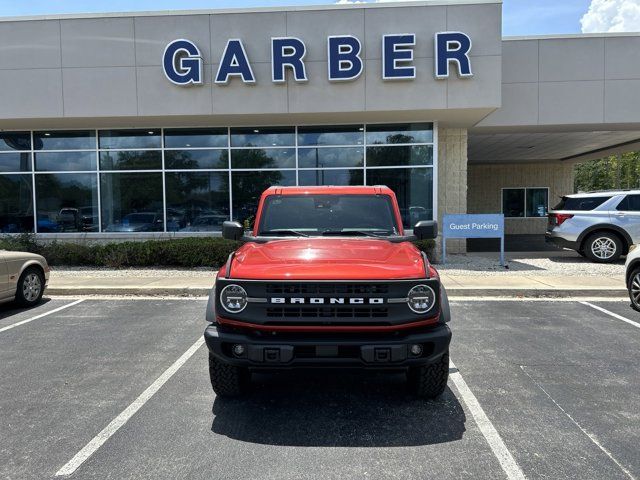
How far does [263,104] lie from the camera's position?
41.2ft

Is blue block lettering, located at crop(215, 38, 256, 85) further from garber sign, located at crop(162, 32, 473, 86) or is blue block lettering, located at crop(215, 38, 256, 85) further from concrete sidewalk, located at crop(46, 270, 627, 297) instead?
concrete sidewalk, located at crop(46, 270, 627, 297)

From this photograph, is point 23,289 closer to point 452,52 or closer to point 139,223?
point 139,223

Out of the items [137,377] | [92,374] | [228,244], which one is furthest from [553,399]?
[228,244]

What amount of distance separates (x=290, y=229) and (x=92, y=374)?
2.51 metres

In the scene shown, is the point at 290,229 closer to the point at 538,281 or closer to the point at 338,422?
the point at 338,422

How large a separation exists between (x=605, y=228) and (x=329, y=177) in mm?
7434

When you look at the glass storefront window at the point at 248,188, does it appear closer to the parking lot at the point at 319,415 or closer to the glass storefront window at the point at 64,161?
the glass storefront window at the point at 64,161

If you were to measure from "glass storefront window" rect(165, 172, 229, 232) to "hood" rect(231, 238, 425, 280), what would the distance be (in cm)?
1005

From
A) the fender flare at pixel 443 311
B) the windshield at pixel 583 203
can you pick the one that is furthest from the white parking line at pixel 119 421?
the windshield at pixel 583 203

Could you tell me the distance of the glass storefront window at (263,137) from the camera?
14117 mm

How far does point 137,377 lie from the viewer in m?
4.88

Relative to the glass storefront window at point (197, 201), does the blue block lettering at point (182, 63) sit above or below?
above

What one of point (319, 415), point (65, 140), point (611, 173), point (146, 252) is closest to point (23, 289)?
point (146, 252)

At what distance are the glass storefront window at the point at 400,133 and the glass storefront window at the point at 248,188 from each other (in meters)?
2.72
